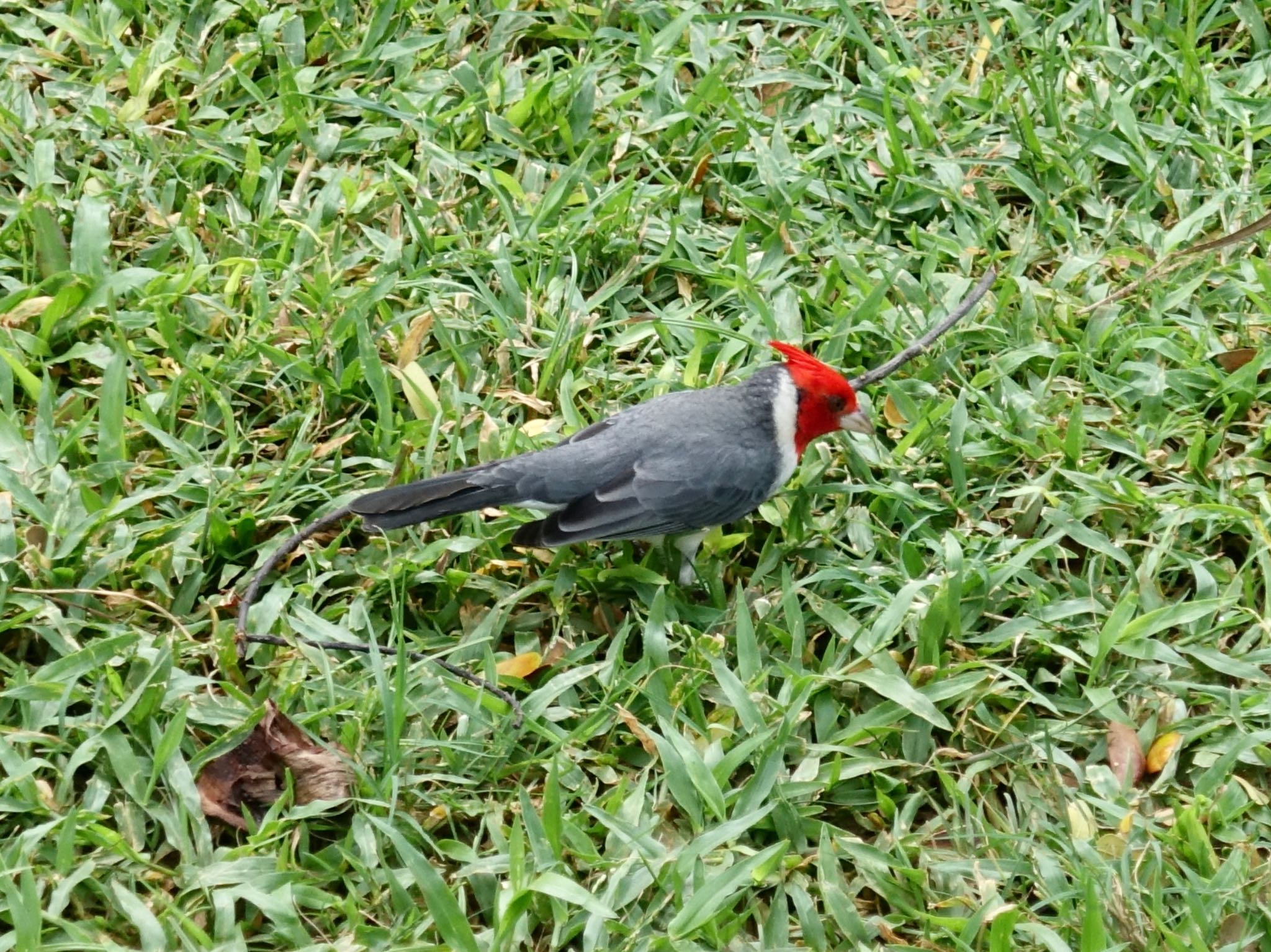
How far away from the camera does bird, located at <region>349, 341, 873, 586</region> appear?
151 inches

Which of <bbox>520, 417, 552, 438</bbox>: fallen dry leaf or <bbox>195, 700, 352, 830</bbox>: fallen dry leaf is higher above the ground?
<bbox>520, 417, 552, 438</bbox>: fallen dry leaf

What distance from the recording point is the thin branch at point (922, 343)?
447 centimetres

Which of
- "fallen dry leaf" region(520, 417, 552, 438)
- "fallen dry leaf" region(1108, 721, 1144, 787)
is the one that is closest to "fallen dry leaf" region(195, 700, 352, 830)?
"fallen dry leaf" region(520, 417, 552, 438)

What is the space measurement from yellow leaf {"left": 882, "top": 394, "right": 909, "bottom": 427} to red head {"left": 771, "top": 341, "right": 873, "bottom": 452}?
30 centimetres

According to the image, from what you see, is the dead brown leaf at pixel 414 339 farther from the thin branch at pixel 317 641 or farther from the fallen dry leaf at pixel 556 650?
the fallen dry leaf at pixel 556 650

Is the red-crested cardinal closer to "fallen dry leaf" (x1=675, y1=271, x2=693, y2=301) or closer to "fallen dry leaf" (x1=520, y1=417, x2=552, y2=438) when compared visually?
"fallen dry leaf" (x1=520, y1=417, x2=552, y2=438)

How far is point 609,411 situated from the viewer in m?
4.50

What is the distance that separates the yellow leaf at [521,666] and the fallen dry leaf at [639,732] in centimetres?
27

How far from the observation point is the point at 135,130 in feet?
16.5

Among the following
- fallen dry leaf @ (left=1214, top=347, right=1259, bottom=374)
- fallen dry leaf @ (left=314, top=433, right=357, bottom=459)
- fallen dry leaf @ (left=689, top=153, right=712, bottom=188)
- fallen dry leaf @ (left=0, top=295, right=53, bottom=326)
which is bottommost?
fallen dry leaf @ (left=314, top=433, right=357, bottom=459)

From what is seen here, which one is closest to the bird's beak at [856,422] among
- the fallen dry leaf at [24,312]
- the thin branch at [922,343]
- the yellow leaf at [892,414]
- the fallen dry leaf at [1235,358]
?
the thin branch at [922,343]

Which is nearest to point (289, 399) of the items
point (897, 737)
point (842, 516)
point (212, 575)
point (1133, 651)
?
point (212, 575)

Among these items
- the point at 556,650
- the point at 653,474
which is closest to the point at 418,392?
the point at 653,474

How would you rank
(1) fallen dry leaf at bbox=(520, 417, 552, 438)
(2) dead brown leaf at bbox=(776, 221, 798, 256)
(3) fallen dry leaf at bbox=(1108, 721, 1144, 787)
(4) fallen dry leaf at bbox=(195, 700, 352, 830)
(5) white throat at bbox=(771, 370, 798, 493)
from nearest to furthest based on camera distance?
1. (4) fallen dry leaf at bbox=(195, 700, 352, 830)
2. (3) fallen dry leaf at bbox=(1108, 721, 1144, 787)
3. (5) white throat at bbox=(771, 370, 798, 493)
4. (1) fallen dry leaf at bbox=(520, 417, 552, 438)
5. (2) dead brown leaf at bbox=(776, 221, 798, 256)
